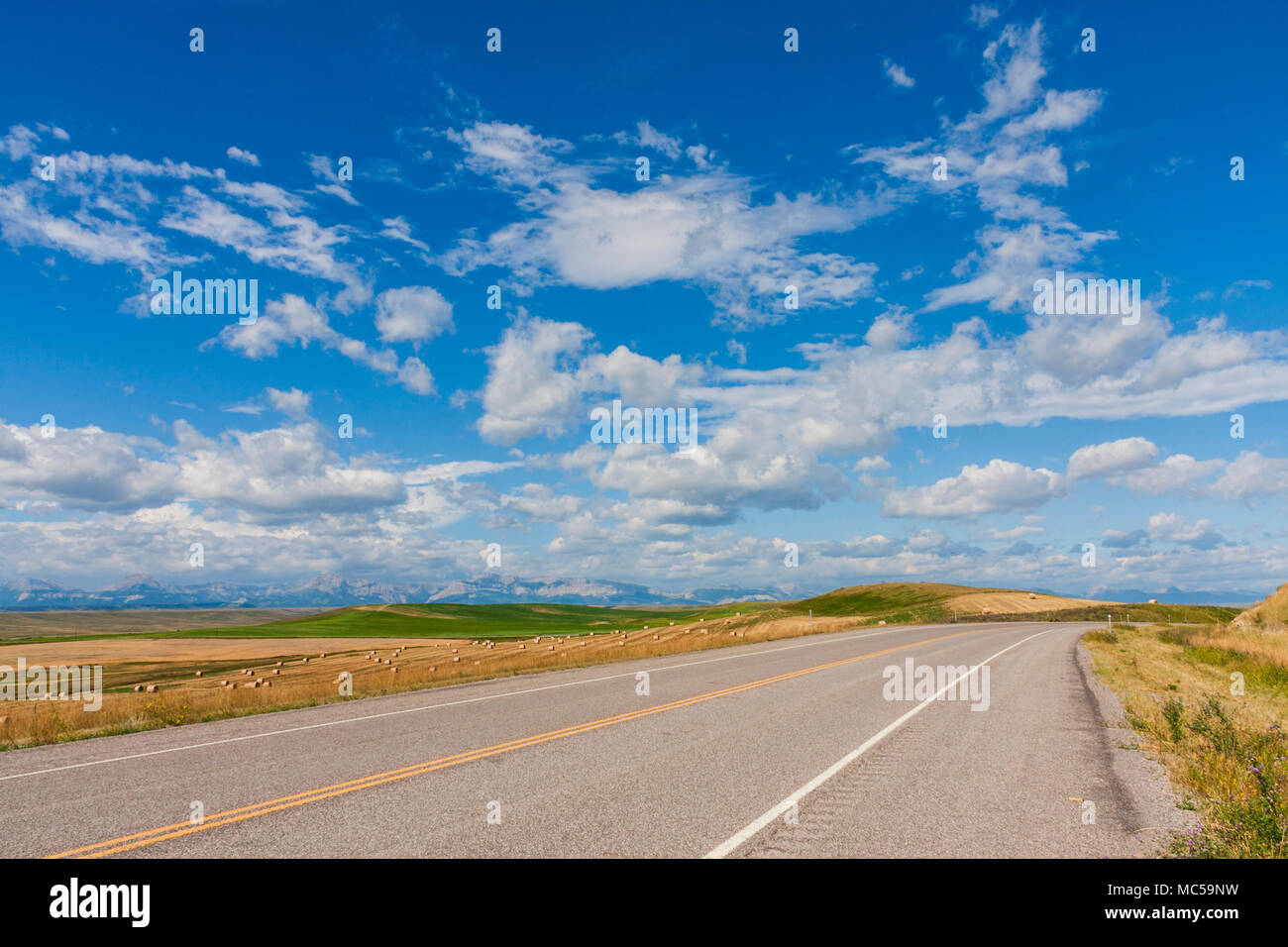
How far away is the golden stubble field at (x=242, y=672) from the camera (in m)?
14.0

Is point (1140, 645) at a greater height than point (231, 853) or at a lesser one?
lesser

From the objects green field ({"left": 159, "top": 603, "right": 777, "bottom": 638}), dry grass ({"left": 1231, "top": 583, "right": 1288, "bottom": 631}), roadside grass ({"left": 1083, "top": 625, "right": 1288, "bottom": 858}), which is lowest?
green field ({"left": 159, "top": 603, "right": 777, "bottom": 638})

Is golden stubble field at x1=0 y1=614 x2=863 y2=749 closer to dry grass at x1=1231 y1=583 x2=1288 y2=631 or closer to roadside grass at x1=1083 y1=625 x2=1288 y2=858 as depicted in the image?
roadside grass at x1=1083 y1=625 x2=1288 y2=858

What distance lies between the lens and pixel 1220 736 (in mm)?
10477

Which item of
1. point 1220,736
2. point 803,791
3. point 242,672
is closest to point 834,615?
point 242,672

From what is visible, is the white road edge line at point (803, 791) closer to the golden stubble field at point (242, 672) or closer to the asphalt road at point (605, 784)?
the asphalt road at point (605, 784)

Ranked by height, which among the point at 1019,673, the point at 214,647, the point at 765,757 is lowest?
the point at 214,647

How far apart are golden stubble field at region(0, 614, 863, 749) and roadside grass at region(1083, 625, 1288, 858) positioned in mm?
15545

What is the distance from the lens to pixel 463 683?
65.4 ft

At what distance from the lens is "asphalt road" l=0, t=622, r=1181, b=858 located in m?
6.50

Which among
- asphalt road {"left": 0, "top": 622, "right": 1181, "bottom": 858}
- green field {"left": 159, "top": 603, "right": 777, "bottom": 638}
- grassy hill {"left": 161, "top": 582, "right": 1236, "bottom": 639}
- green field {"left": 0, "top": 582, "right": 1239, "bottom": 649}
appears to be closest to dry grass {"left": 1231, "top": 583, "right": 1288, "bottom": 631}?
green field {"left": 0, "top": 582, "right": 1239, "bottom": 649}
